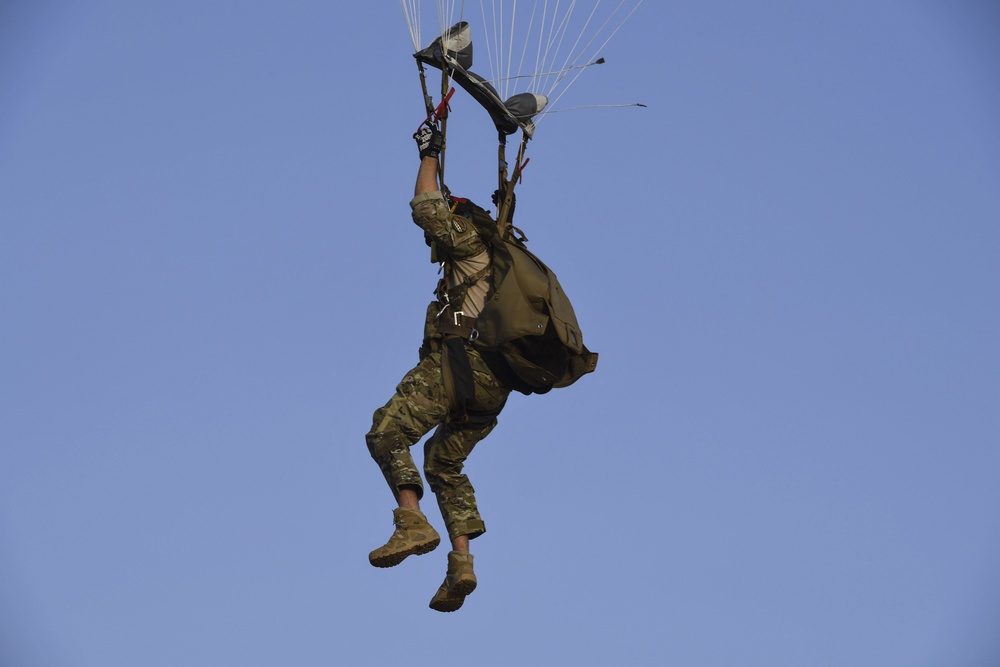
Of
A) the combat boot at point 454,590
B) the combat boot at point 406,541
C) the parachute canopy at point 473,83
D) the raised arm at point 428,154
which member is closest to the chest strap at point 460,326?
the raised arm at point 428,154

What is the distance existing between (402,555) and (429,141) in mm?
2924

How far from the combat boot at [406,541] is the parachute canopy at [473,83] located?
2.99 metres

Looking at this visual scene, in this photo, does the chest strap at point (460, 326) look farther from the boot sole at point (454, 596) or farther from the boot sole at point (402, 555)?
the boot sole at point (454, 596)

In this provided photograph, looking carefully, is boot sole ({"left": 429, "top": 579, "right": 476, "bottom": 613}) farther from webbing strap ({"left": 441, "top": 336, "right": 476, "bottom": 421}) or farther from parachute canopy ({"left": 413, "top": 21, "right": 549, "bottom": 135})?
parachute canopy ({"left": 413, "top": 21, "right": 549, "bottom": 135})

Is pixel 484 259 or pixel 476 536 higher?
pixel 484 259

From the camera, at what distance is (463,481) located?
13.5 meters

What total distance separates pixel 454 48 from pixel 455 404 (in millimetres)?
2550

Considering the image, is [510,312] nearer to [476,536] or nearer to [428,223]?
[428,223]

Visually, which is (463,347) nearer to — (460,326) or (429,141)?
(460,326)

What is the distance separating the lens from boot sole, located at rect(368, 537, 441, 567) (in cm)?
1230

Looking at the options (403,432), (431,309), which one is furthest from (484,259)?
(403,432)

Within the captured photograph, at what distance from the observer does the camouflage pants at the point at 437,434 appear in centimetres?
1270

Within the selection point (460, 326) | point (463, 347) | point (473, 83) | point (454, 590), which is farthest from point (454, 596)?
point (473, 83)

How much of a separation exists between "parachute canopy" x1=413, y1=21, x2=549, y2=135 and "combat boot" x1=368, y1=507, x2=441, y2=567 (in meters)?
2.99
